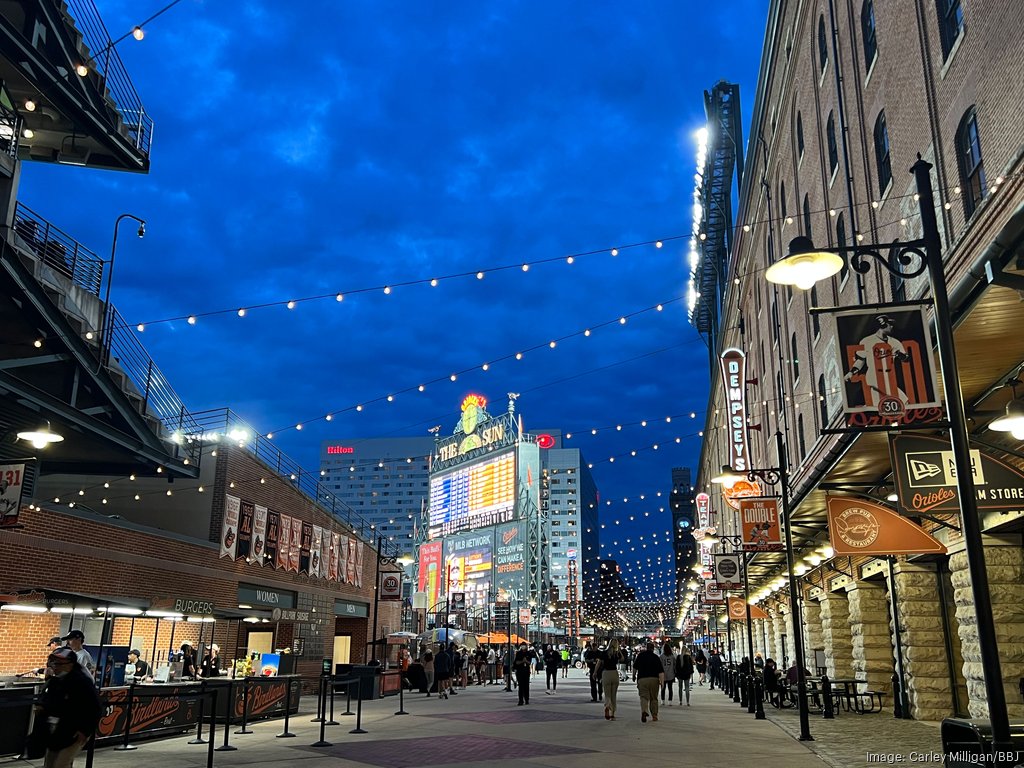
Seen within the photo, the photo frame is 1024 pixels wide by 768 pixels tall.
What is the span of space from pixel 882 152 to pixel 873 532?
8.68 m

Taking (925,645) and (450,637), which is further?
(450,637)

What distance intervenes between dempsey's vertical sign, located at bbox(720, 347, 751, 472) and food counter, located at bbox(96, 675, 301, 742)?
1822 cm

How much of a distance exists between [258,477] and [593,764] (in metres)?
21.3

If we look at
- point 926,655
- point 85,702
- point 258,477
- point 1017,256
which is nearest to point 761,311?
point 926,655

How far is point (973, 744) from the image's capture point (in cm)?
656

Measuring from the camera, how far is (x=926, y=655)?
1827 cm

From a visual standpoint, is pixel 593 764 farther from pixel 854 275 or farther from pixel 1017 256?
pixel 854 275

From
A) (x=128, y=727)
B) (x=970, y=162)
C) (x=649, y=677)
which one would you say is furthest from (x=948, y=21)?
(x=128, y=727)

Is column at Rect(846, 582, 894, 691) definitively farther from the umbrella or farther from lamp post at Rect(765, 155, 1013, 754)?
the umbrella

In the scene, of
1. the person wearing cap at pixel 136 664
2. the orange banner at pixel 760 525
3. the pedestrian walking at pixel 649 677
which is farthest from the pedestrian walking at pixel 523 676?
the person wearing cap at pixel 136 664

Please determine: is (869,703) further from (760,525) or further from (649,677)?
(649,677)

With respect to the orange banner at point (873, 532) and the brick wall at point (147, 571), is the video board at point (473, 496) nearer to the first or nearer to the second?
the brick wall at point (147, 571)

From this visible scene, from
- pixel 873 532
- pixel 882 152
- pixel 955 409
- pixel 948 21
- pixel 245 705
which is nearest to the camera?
pixel 955 409

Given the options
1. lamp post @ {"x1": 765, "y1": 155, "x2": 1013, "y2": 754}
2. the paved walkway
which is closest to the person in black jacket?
the paved walkway
